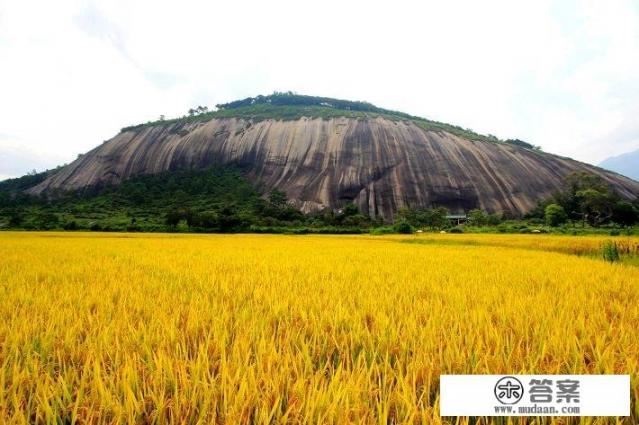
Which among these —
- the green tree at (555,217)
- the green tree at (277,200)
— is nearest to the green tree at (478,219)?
the green tree at (555,217)

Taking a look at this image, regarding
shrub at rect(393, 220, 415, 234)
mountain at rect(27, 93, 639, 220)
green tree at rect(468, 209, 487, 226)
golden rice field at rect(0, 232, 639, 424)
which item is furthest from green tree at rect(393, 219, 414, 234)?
golden rice field at rect(0, 232, 639, 424)

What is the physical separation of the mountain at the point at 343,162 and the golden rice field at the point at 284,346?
68.4 m

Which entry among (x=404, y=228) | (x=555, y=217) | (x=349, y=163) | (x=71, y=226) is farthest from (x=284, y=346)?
(x=349, y=163)

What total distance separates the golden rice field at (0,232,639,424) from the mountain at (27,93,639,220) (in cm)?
6843

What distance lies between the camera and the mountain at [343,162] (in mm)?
77000

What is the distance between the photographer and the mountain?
7700 centimetres

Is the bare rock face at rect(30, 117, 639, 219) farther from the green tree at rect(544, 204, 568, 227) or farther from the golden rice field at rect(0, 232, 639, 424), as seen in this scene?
the golden rice field at rect(0, 232, 639, 424)

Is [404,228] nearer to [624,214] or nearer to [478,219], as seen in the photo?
[478,219]

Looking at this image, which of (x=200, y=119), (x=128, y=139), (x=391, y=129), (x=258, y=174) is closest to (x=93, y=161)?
(x=128, y=139)

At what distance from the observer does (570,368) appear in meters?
2.04

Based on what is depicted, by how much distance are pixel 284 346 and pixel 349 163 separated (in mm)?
83288

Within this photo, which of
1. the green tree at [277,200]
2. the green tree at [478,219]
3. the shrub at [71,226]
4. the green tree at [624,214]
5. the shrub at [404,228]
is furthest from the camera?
the green tree at [277,200]

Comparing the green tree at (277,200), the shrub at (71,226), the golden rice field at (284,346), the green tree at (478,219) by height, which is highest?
the green tree at (277,200)

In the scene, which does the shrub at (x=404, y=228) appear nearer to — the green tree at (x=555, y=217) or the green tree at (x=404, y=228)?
the green tree at (x=404, y=228)
